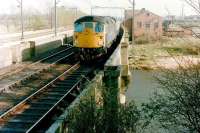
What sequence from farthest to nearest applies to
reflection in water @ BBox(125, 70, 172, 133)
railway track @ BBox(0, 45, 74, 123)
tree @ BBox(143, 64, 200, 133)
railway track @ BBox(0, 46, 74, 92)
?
reflection in water @ BBox(125, 70, 172, 133) → railway track @ BBox(0, 46, 74, 92) → railway track @ BBox(0, 45, 74, 123) → tree @ BBox(143, 64, 200, 133)

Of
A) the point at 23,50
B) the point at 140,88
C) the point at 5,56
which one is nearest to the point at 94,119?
the point at 5,56

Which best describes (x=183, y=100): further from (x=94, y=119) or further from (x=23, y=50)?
(x=23, y=50)

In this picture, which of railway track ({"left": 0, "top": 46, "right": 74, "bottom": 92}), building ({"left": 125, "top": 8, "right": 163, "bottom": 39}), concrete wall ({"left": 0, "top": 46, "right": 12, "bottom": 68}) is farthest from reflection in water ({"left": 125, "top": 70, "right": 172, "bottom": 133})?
building ({"left": 125, "top": 8, "right": 163, "bottom": 39})

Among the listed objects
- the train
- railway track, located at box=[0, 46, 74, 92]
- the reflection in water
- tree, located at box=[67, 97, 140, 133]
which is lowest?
the reflection in water

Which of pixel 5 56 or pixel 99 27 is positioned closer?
pixel 5 56

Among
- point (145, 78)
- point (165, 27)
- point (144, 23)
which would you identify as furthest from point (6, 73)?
point (165, 27)

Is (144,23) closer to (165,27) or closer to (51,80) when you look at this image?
(165,27)

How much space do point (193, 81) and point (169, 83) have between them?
2.58 feet

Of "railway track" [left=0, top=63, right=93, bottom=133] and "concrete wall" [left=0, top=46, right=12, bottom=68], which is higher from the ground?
"concrete wall" [left=0, top=46, right=12, bottom=68]

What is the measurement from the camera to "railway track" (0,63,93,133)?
11.5 meters

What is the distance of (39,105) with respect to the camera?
13906mm

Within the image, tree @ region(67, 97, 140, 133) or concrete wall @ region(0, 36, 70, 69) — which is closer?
tree @ region(67, 97, 140, 133)

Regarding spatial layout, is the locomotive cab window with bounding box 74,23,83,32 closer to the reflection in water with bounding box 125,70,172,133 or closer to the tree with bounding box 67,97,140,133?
the reflection in water with bounding box 125,70,172,133

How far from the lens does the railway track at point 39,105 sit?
11547 mm
